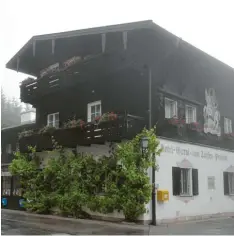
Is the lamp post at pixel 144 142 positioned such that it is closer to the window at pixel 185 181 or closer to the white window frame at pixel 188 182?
the window at pixel 185 181

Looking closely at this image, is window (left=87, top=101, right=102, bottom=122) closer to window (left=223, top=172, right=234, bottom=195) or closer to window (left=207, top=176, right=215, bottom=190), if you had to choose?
window (left=207, top=176, right=215, bottom=190)

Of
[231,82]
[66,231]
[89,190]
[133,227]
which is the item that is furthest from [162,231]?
[231,82]

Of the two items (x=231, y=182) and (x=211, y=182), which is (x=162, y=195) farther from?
(x=231, y=182)

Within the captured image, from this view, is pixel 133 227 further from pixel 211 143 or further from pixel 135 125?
pixel 211 143

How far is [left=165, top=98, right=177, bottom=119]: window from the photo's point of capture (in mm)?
15305

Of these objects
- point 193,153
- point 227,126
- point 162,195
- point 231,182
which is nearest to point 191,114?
point 193,153

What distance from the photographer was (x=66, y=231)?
34.5 feet

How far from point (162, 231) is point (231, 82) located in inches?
432

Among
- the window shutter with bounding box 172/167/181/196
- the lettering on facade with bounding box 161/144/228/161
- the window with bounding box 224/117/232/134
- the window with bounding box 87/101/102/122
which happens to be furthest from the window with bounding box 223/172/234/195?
the window with bounding box 87/101/102/122

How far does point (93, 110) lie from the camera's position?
15891 mm

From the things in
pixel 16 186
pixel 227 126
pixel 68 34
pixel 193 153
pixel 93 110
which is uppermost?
pixel 68 34

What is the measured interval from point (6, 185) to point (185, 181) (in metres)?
10.6

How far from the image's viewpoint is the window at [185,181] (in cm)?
1452

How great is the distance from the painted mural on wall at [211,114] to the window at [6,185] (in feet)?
36.3
